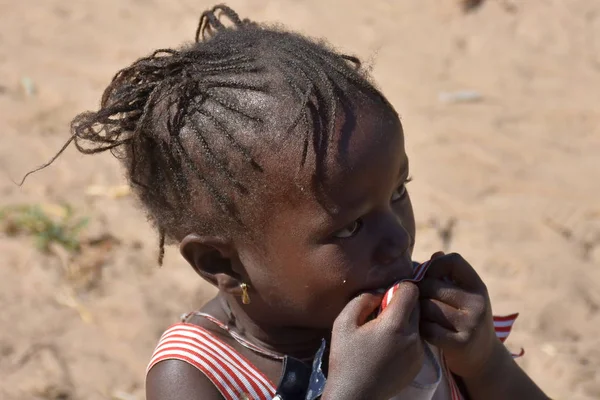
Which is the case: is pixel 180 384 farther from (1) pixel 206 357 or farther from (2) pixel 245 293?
(2) pixel 245 293

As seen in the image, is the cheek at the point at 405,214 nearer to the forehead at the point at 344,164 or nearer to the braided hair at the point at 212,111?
the forehead at the point at 344,164

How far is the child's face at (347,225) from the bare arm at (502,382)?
1.54ft

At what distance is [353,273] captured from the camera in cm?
208

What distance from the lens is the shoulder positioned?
2199 mm

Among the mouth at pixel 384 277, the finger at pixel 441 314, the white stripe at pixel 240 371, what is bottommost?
the white stripe at pixel 240 371

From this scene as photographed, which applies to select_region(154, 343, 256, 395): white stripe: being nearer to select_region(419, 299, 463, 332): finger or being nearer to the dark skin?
the dark skin

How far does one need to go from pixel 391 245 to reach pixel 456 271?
200 millimetres

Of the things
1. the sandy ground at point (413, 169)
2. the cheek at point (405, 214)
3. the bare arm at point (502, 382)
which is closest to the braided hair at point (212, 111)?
the cheek at point (405, 214)

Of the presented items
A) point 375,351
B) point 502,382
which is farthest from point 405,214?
point 502,382

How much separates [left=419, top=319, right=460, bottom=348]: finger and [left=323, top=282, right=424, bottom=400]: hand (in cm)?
5

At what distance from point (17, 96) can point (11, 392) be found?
2.58m

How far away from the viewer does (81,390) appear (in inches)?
135

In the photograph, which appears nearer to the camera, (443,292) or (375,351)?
(375,351)

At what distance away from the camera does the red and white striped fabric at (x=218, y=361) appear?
2.23 meters
